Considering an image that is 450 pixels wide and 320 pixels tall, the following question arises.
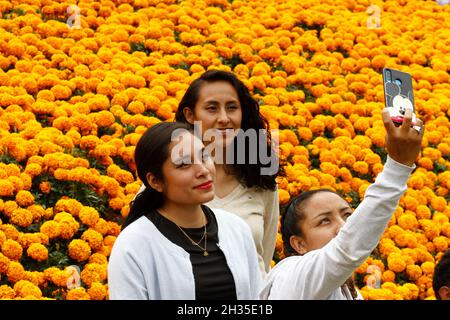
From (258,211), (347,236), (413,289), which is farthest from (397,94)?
(413,289)

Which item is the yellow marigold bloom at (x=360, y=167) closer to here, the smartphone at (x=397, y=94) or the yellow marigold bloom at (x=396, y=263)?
the yellow marigold bloom at (x=396, y=263)

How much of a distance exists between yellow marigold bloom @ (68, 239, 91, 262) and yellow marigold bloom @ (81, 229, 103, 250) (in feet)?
0.26

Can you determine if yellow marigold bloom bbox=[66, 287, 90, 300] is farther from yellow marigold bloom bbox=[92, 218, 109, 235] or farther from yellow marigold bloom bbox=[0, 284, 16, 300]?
yellow marigold bloom bbox=[92, 218, 109, 235]

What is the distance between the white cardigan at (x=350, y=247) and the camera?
7.32 ft

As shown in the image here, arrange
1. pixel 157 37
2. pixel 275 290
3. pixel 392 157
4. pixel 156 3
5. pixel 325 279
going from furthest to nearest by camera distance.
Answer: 1. pixel 156 3
2. pixel 157 37
3. pixel 275 290
4. pixel 325 279
5. pixel 392 157

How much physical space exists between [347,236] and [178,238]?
0.65m

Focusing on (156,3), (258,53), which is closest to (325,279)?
(258,53)

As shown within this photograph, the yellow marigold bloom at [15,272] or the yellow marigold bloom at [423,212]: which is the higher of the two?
the yellow marigold bloom at [15,272]

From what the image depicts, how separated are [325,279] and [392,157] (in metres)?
0.42

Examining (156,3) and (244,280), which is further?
(156,3)

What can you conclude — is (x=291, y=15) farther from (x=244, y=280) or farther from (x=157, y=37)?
(x=244, y=280)

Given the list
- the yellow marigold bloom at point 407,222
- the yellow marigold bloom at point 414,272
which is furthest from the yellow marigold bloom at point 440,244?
the yellow marigold bloom at point 414,272

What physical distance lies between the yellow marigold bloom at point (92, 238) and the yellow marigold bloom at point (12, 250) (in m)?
0.36
